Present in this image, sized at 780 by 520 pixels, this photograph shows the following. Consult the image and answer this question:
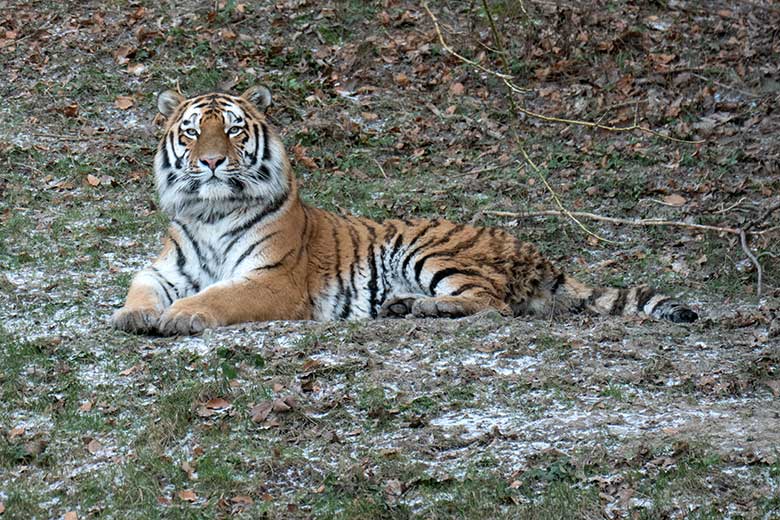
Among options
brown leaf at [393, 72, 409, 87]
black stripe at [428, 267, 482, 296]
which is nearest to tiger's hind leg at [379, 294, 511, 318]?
black stripe at [428, 267, 482, 296]

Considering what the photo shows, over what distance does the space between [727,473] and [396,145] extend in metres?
5.99

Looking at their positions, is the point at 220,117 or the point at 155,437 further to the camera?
the point at 220,117

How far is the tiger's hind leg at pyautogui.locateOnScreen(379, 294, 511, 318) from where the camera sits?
21.8 ft

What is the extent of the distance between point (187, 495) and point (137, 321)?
1.74 m

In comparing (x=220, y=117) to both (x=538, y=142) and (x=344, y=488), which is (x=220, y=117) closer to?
(x=344, y=488)

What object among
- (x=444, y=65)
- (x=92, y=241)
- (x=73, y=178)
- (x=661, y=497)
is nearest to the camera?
(x=661, y=497)

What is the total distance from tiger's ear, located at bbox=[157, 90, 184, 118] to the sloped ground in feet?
3.76

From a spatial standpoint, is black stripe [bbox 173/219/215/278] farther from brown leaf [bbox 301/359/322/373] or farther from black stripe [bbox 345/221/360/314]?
brown leaf [bbox 301/359/322/373]

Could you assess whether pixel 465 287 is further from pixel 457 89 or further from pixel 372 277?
pixel 457 89

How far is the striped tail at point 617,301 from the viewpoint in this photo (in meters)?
6.65

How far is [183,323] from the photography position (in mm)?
6039

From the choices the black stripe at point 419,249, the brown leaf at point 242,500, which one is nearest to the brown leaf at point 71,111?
the black stripe at point 419,249

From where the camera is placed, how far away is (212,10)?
11.6 m

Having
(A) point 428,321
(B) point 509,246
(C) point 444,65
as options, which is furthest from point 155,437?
(C) point 444,65
